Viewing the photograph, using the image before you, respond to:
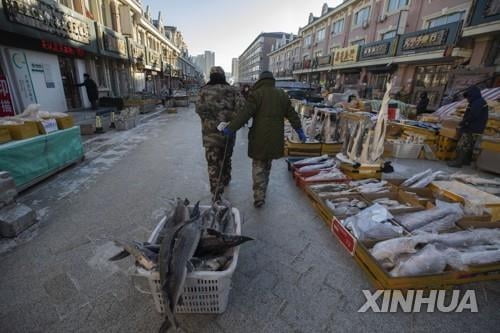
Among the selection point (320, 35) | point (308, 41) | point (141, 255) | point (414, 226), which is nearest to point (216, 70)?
point (141, 255)

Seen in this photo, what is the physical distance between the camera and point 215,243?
5.34 ft

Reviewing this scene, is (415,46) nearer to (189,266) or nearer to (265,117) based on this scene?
(265,117)

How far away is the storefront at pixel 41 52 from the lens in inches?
259

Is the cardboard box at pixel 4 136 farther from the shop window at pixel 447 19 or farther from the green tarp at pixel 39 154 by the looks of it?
the shop window at pixel 447 19

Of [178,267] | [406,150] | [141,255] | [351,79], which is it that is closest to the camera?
[178,267]

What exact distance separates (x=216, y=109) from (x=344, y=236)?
2.34 meters

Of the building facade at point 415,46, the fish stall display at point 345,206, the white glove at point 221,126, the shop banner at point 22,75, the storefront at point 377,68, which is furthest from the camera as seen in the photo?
the storefront at point 377,68

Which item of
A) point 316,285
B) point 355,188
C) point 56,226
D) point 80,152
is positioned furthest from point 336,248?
point 80,152

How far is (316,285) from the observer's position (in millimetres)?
1955

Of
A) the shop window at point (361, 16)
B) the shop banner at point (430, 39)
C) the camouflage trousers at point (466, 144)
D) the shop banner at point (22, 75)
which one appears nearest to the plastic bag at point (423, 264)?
the camouflage trousers at point (466, 144)

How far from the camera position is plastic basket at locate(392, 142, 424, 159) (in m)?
5.70

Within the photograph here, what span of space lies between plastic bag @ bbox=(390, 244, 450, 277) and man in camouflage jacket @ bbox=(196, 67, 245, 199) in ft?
7.18

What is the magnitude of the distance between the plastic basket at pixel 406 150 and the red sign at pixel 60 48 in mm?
11675

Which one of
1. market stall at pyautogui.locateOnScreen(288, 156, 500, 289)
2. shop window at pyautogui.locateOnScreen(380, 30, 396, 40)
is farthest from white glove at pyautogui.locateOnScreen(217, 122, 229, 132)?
shop window at pyautogui.locateOnScreen(380, 30, 396, 40)
